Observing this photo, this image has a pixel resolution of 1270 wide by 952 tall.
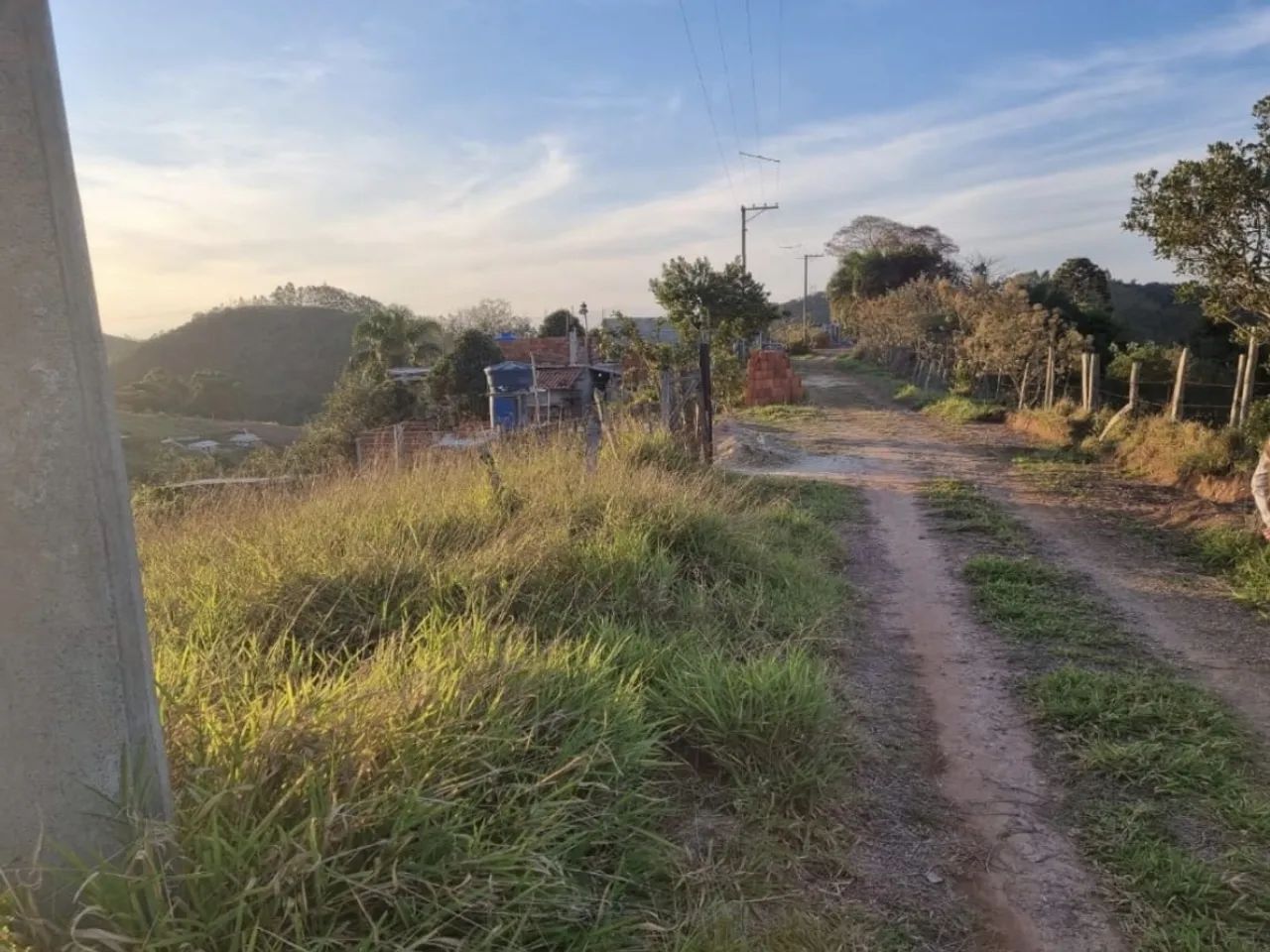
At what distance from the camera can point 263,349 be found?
9369 centimetres

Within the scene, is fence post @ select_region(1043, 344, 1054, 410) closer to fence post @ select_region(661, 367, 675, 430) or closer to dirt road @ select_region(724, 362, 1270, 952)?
dirt road @ select_region(724, 362, 1270, 952)

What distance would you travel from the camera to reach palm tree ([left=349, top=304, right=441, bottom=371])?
42031 millimetres

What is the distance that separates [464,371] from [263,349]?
71.0m

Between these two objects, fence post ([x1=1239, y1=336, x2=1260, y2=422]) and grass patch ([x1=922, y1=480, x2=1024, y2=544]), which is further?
fence post ([x1=1239, y1=336, x2=1260, y2=422])

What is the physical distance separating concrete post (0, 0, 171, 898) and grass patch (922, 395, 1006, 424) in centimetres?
1842

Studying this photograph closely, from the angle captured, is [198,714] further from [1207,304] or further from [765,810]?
[1207,304]

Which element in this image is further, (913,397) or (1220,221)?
(913,397)

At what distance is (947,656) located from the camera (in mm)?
4855

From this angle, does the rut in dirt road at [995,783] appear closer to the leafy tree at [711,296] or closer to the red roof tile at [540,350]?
the leafy tree at [711,296]

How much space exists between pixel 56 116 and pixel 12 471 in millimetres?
637

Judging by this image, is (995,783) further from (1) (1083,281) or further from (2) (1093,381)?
(1) (1083,281)

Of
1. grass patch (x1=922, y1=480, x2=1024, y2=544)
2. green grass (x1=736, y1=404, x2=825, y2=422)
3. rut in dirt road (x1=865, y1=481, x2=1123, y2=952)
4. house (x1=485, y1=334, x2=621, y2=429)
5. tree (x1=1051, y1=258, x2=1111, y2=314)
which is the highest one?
tree (x1=1051, y1=258, x2=1111, y2=314)

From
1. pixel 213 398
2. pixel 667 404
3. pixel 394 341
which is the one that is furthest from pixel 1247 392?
pixel 213 398

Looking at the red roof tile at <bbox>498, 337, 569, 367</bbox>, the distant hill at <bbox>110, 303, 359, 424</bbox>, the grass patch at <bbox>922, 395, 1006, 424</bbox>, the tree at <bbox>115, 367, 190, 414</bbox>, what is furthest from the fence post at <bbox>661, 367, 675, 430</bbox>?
the distant hill at <bbox>110, 303, 359, 424</bbox>
